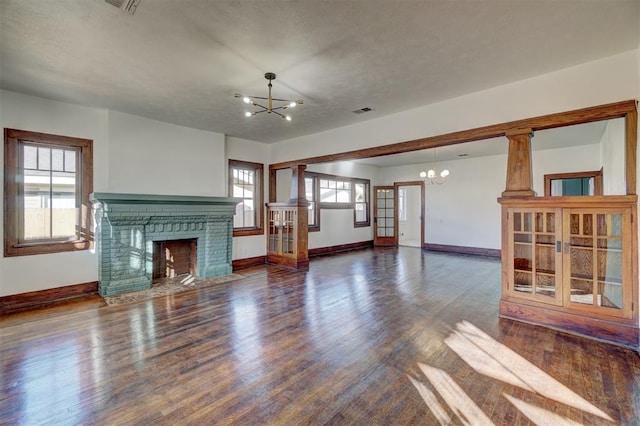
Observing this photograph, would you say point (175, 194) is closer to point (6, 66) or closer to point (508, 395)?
point (6, 66)

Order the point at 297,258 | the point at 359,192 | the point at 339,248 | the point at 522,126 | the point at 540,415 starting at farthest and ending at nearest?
the point at 359,192 < the point at 339,248 < the point at 297,258 < the point at 522,126 < the point at 540,415

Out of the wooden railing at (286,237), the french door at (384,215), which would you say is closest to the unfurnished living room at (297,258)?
the wooden railing at (286,237)

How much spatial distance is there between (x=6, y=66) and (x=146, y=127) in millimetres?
1944

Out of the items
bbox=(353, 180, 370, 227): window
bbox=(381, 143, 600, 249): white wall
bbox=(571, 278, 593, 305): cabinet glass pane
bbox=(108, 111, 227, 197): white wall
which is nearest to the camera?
bbox=(571, 278, 593, 305): cabinet glass pane

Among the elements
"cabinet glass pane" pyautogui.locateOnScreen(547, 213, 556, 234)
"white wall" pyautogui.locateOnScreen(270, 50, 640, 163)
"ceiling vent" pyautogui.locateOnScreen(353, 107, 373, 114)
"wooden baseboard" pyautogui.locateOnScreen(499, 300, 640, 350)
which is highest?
"ceiling vent" pyautogui.locateOnScreen(353, 107, 373, 114)

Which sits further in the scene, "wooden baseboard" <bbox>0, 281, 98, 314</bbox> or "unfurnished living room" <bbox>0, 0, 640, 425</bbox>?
"wooden baseboard" <bbox>0, 281, 98, 314</bbox>

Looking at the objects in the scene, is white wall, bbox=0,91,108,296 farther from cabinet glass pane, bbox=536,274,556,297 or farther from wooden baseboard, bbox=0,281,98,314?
cabinet glass pane, bbox=536,274,556,297

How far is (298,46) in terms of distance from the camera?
2848 millimetres

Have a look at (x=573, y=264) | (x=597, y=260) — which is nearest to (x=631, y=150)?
(x=597, y=260)

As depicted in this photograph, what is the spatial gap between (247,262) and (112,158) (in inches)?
130

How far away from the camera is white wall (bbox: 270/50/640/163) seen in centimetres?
304

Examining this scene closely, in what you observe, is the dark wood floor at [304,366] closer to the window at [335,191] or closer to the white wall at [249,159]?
the white wall at [249,159]

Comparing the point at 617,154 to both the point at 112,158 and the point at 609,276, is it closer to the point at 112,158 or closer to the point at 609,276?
the point at 609,276

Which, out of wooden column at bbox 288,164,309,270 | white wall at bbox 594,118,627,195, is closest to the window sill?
wooden column at bbox 288,164,309,270
